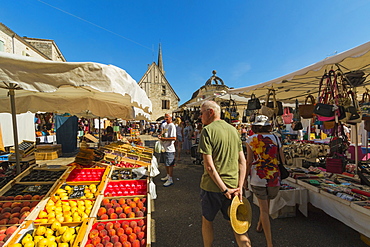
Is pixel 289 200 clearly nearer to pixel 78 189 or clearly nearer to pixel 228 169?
pixel 228 169

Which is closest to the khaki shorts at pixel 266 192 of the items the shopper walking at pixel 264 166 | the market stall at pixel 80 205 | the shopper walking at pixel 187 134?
the shopper walking at pixel 264 166

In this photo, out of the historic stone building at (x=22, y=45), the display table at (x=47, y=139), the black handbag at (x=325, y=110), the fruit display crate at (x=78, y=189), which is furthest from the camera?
the historic stone building at (x=22, y=45)

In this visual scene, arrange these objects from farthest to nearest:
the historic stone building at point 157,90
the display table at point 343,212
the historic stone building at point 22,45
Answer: the historic stone building at point 157,90 < the historic stone building at point 22,45 < the display table at point 343,212

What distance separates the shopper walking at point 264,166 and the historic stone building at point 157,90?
33044 millimetres

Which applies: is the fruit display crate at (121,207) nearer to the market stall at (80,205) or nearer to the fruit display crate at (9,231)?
the market stall at (80,205)

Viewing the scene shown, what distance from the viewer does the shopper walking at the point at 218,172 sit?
1913mm

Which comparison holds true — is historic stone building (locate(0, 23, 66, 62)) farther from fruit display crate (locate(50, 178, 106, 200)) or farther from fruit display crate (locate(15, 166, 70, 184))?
fruit display crate (locate(50, 178, 106, 200))

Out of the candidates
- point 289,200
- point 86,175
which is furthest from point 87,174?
point 289,200

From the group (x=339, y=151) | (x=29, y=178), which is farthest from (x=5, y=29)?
(x=339, y=151)

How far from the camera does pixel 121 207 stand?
2.60 meters

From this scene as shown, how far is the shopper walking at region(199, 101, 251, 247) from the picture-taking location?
6.28 feet

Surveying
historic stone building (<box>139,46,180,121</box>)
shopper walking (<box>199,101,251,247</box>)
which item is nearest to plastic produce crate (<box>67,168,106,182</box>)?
shopper walking (<box>199,101,251,247</box>)

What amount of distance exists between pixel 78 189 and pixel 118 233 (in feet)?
4.07

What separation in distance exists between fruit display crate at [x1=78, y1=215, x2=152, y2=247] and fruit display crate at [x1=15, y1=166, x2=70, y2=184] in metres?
1.43
